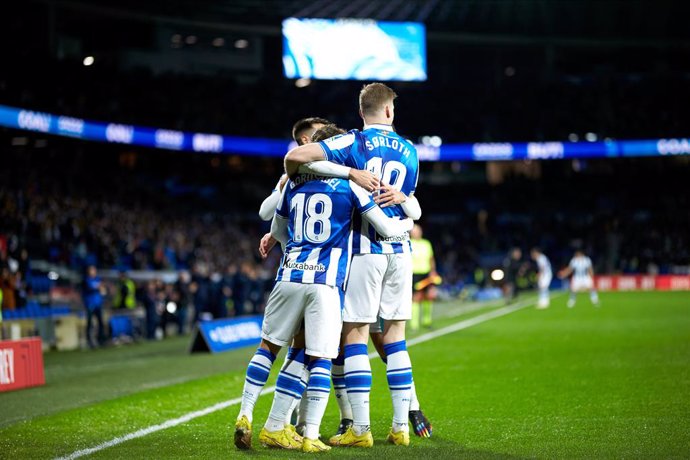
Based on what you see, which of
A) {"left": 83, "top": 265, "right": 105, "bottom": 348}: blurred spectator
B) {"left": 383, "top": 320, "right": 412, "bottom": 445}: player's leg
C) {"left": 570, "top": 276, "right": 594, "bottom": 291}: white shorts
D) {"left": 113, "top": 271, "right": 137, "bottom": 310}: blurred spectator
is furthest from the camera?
{"left": 570, "top": 276, "right": 594, "bottom": 291}: white shorts

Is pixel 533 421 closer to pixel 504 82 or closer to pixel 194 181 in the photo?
pixel 194 181

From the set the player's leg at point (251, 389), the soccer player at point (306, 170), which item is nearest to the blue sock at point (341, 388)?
the soccer player at point (306, 170)

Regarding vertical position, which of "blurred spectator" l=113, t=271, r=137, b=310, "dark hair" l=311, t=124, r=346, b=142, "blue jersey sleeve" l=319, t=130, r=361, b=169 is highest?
"dark hair" l=311, t=124, r=346, b=142

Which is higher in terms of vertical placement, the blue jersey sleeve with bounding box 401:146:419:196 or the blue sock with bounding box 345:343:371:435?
the blue jersey sleeve with bounding box 401:146:419:196

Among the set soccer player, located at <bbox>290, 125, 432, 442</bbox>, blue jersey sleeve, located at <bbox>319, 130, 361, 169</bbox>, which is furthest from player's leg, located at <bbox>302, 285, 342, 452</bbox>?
blue jersey sleeve, located at <bbox>319, 130, 361, 169</bbox>

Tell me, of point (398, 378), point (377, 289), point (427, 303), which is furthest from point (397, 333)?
point (427, 303)

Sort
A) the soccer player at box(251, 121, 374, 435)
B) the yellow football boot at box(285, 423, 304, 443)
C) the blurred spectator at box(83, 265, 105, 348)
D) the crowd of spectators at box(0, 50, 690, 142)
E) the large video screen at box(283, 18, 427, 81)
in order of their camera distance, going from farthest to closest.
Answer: the crowd of spectators at box(0, 50, 690, 142)
the large video screen at box(283, 18, 427, 81)
the blurred spectator at box(83, 265, 105, 348)
the yellow football boot at box(285, 423, 304, 443)
the soccer player at box(251, 121, 374, 435)

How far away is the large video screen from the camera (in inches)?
1703

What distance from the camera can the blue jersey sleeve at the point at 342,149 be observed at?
663 centimetres

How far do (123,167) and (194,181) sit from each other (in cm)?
497

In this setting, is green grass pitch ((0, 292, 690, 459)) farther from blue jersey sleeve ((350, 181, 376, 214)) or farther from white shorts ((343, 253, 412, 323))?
blue jersey sleeve ((350, 181, 376, 214))

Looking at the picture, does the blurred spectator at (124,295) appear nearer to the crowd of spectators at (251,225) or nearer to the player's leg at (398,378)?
the crowd of spectators at (251,225)

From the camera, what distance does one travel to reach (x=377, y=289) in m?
6.95

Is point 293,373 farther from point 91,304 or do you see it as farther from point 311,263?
point 91,304
